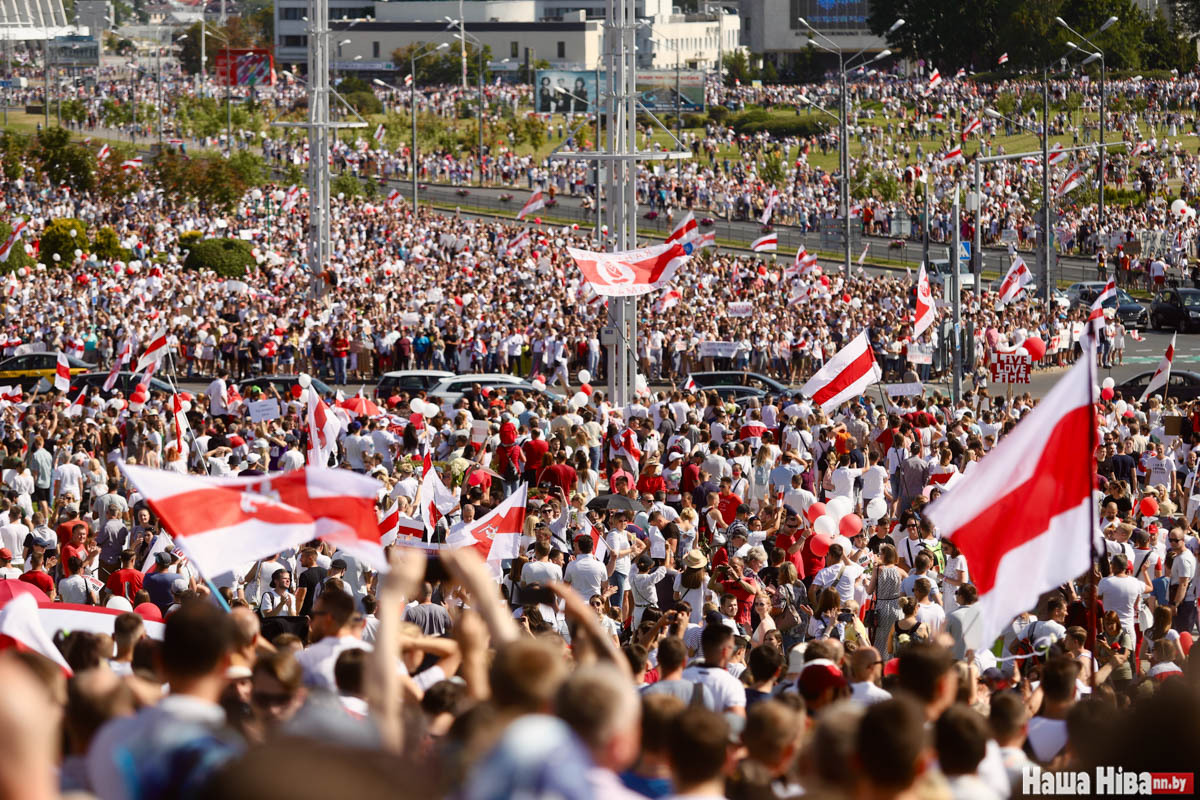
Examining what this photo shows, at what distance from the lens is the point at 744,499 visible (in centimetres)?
1820

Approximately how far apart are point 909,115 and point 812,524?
61.6 metres

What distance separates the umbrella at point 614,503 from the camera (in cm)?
1652

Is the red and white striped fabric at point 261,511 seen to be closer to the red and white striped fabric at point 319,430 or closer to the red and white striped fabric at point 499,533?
the red and white striped fabric at point 499,533

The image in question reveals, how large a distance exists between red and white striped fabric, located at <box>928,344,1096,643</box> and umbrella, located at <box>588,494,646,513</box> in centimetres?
809

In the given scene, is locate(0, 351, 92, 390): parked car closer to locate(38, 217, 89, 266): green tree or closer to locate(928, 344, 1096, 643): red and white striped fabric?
locate(38, 217, 89, 266): green tree

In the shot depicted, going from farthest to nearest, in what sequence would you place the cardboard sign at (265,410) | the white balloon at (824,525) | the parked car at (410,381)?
the parked car at (410,381), the cardboard sign at (265,410), the white balloon at (824,525)

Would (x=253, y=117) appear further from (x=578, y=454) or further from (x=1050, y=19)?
(x=578, y=454)

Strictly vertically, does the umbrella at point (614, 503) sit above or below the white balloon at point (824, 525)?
below

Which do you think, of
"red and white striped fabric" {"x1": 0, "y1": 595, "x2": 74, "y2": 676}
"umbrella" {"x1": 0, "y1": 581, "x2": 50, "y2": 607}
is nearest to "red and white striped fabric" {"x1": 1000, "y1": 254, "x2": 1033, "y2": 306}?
"umbrella" {"x1": 0, "y1": 581, "x2": 50, "y2": 607}

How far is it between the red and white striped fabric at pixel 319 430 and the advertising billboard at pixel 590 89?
77.2 meters

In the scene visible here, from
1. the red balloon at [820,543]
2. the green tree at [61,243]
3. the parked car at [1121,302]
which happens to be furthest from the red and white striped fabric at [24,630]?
the green tree at [61,243]

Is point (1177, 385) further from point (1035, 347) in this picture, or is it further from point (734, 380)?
point (734, 380)

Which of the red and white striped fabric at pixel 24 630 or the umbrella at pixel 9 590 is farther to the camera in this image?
the umbrella at pixel 9 590

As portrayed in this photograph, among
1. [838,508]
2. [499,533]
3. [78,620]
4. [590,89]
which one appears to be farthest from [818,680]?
[590,89]
